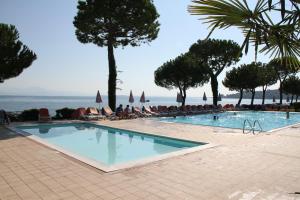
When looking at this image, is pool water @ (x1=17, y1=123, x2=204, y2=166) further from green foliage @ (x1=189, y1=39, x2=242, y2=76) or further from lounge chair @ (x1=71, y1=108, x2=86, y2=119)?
green foliage @ (x1=189, y1=39, x2=242, y2=76)

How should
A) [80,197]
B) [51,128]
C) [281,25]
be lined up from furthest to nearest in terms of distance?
1. [51,128]
2. [80,197]
3. [281,25]

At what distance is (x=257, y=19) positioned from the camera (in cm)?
253

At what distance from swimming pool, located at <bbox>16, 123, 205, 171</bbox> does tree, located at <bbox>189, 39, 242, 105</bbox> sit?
23.0m

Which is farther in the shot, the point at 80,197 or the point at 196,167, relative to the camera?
the point at 196,167

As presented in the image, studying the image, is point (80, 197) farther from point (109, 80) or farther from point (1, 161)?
point (109, 80)

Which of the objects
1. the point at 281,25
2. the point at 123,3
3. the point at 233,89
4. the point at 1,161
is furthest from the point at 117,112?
the point at 233,89

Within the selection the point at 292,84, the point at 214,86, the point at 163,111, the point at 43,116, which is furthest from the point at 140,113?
the point at 292,84

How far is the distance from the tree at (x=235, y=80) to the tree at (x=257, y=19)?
1535 inches

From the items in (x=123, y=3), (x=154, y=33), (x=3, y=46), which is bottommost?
(x=3, y=46)

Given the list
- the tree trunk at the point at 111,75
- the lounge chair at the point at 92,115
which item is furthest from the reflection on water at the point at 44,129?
the tree trunk at the point at 111,75

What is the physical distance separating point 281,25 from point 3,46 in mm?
19377

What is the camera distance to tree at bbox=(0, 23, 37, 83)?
60.3 ft

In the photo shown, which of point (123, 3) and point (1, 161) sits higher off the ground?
point (123, 3)

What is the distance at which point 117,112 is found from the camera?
21.3 m
